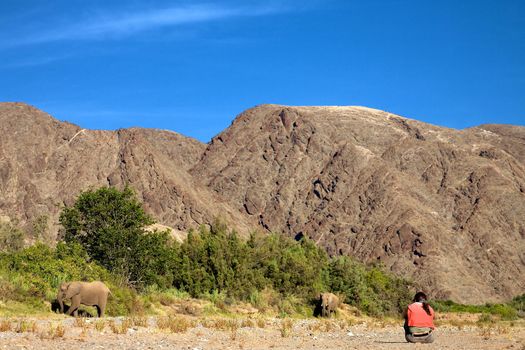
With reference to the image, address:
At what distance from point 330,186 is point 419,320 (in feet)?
373

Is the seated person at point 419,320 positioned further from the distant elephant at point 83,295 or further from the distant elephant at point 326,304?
the distant elephant at point 326,304

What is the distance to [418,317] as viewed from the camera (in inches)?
707

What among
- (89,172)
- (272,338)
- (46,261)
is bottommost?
(272,338)

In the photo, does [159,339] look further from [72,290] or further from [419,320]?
[72,290]

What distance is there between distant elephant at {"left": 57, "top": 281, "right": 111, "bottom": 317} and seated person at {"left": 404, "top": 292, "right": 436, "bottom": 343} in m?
11.1

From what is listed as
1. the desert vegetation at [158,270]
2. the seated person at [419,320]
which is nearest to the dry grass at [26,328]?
the desert vegetation at [158,270]

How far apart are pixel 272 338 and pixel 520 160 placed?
145215mm

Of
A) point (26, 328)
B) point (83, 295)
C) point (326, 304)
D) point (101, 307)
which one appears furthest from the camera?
point (326, 304)

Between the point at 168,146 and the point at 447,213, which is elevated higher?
the point at 168,146

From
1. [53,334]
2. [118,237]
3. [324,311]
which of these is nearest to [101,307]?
[53,334]

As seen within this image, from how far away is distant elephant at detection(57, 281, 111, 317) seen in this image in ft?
79.4

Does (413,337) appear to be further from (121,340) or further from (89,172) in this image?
(89,172)

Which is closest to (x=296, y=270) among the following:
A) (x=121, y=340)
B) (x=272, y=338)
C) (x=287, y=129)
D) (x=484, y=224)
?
(x=272, y=338)

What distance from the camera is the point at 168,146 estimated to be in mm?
165625
